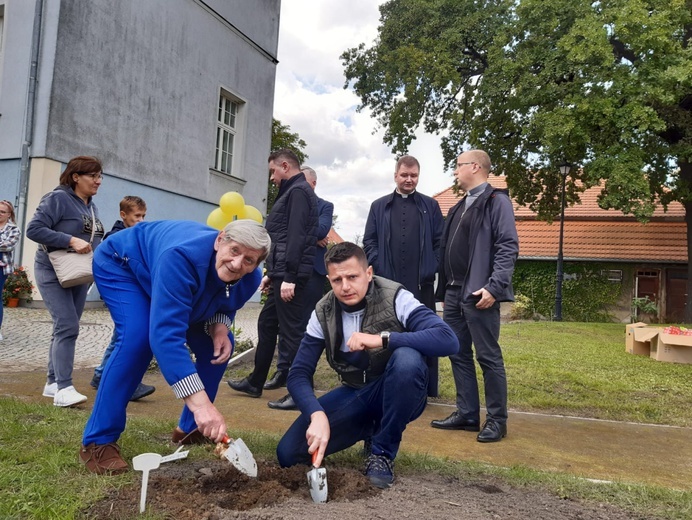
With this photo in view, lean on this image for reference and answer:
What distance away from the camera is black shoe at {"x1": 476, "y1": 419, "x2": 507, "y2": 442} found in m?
3.80

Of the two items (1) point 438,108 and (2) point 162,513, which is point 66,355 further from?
(1) point 438,108

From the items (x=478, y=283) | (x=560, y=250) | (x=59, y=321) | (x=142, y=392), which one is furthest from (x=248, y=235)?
(x=560, y=250)

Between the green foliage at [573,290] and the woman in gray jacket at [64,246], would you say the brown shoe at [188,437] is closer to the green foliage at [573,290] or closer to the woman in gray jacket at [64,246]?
the woman in gray jacket at [64,246]

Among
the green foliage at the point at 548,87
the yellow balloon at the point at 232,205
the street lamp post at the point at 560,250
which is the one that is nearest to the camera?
A: the yellow balloon at the point at 232,205

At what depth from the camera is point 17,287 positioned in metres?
11.0

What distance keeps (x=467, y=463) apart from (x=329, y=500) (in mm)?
1009

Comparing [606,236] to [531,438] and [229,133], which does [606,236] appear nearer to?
[229,133]

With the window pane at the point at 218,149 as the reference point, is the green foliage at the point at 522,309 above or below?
below

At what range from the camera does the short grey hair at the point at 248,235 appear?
256cm

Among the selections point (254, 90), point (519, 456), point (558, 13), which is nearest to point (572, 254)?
point (558, 13)

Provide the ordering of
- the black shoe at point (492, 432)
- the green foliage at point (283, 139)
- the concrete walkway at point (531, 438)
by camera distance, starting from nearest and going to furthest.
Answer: the concrete walkway at point (531, 438)
the black shoe at point (492, 432)
the green foliage at point (283, 139)

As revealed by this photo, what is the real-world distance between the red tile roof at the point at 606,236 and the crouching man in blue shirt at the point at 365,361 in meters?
20.6

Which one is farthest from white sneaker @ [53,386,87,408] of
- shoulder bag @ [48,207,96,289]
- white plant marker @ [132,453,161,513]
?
white plant marker @ [132,453,161,513]

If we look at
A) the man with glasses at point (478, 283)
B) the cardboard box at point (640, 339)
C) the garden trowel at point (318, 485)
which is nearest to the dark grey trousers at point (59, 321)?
the garden trowel at point (318, 485)
